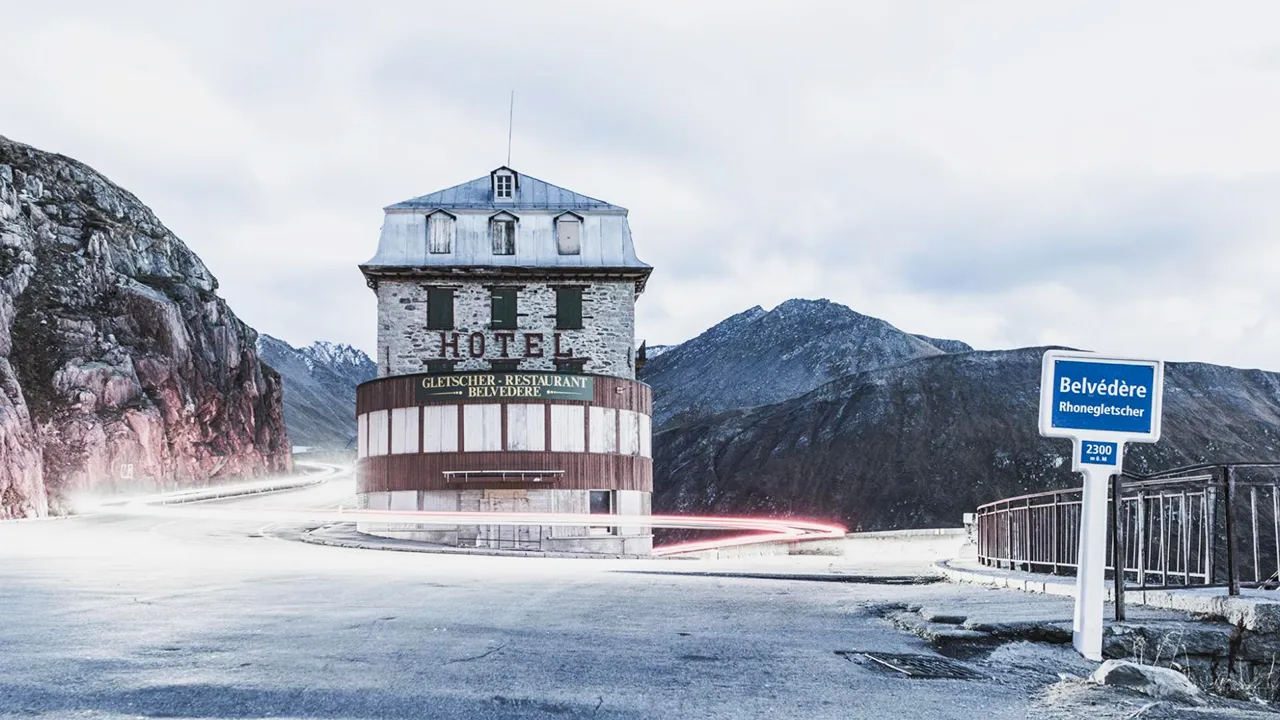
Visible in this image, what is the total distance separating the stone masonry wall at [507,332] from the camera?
40406 mm

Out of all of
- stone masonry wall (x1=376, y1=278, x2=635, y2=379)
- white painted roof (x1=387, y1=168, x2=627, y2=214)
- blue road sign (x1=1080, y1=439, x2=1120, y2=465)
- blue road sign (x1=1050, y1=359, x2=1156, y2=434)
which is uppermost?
white painted roof (x1=387, y1=168, x2=627, y2=214)

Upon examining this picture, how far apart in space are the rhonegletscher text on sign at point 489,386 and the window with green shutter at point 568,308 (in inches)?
228

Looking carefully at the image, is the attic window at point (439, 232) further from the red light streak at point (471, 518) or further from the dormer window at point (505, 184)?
the red light streak at point (471, 518)

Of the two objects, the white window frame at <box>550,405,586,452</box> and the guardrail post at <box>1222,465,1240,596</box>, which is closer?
the guardrail post at <box>1222,465,1240,596</box>

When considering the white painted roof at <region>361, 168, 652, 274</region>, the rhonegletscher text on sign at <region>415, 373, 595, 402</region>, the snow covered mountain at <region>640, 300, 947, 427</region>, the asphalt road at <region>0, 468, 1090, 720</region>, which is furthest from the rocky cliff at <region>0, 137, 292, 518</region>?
the snow covered mountain at <region>640, 300, 947, 427</region>

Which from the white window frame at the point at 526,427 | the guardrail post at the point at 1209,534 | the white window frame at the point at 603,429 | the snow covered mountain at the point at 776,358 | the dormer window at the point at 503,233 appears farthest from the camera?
the snow covered mountain at the point at 776,358

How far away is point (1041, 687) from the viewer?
712cm

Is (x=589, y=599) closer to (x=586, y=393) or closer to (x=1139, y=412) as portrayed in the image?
(x=1139, y=412)

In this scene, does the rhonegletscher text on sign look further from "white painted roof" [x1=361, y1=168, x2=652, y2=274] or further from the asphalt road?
the asphalt road

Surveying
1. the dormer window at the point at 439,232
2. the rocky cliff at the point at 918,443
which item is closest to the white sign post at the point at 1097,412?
the dormer window at the point at 439,232

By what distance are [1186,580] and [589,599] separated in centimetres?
636

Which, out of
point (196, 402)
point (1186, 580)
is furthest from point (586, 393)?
point (196, 402)

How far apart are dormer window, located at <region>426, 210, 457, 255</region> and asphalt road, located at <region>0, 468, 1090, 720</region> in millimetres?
25682

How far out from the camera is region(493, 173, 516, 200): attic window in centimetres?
4206
